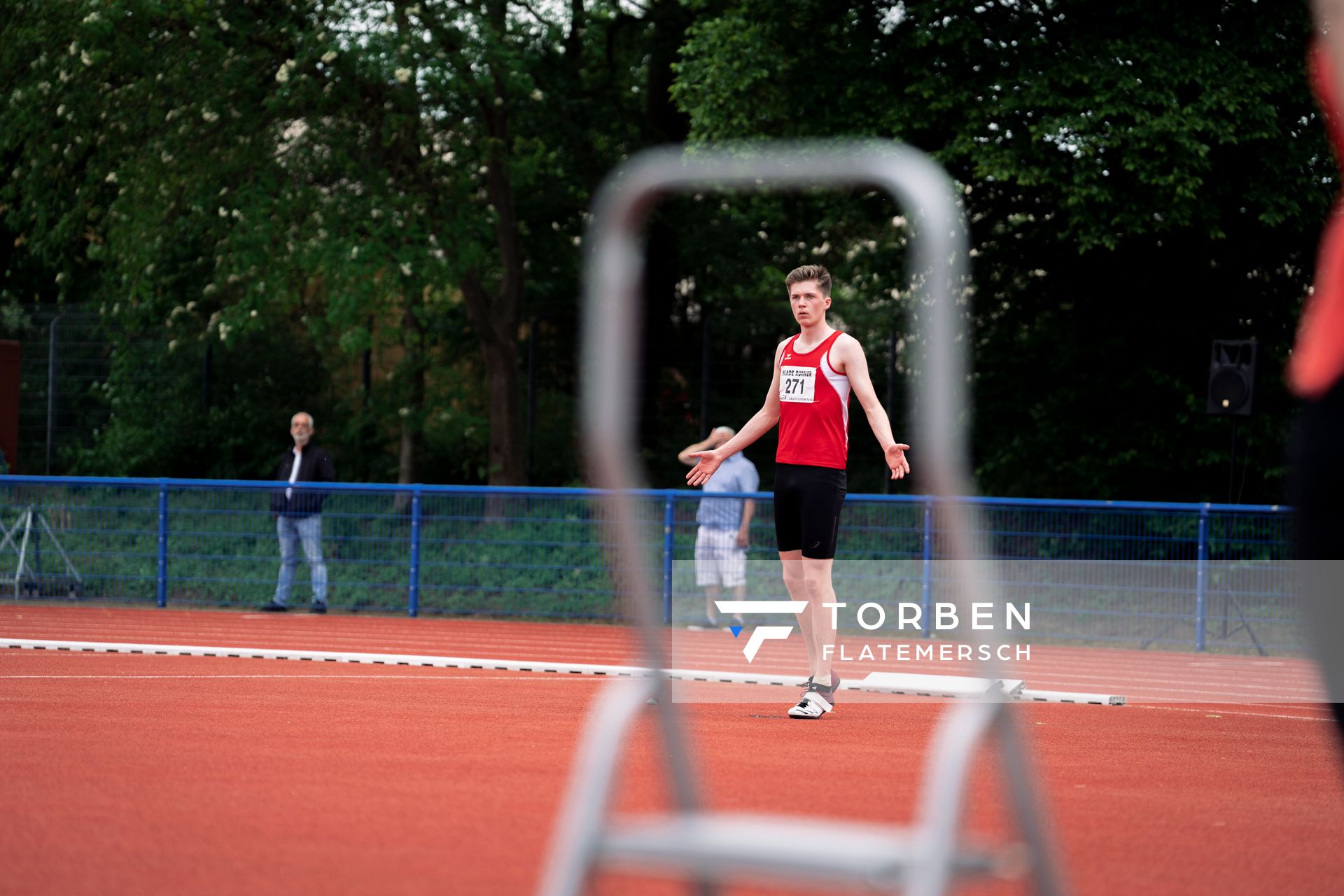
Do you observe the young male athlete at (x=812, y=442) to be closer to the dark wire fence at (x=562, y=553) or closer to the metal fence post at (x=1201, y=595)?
the dark wire fence at (x=562, y=553)

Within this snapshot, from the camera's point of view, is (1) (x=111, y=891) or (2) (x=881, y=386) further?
(2) (x=881, y=386)

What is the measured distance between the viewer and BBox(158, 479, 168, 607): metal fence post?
17234 mm

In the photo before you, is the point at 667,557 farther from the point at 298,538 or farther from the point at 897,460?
the point at 897,460

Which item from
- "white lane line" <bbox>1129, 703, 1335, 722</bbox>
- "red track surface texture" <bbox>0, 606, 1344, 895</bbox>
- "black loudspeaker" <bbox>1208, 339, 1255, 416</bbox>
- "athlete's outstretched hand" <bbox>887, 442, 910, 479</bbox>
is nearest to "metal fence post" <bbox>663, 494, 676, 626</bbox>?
"red track surface texture" <bbox>0, 606, 1344, 895</bbox>

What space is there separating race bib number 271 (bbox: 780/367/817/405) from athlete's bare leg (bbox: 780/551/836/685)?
30.6 inches

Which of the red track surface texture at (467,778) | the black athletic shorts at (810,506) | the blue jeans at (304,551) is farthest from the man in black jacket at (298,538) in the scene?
the black athletic shorts at (810,506)

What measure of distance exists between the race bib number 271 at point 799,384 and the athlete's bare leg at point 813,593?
2.55 ft

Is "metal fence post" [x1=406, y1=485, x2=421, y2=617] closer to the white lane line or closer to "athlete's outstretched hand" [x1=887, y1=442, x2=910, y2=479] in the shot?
the white lane line

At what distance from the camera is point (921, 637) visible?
14984 mm

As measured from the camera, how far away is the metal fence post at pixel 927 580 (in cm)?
1501

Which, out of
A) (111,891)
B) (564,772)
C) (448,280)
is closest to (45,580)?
(448,280)

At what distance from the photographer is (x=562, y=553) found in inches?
664

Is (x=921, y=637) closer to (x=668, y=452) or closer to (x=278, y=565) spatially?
(x=278, y=565)

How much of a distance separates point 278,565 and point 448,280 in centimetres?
469
